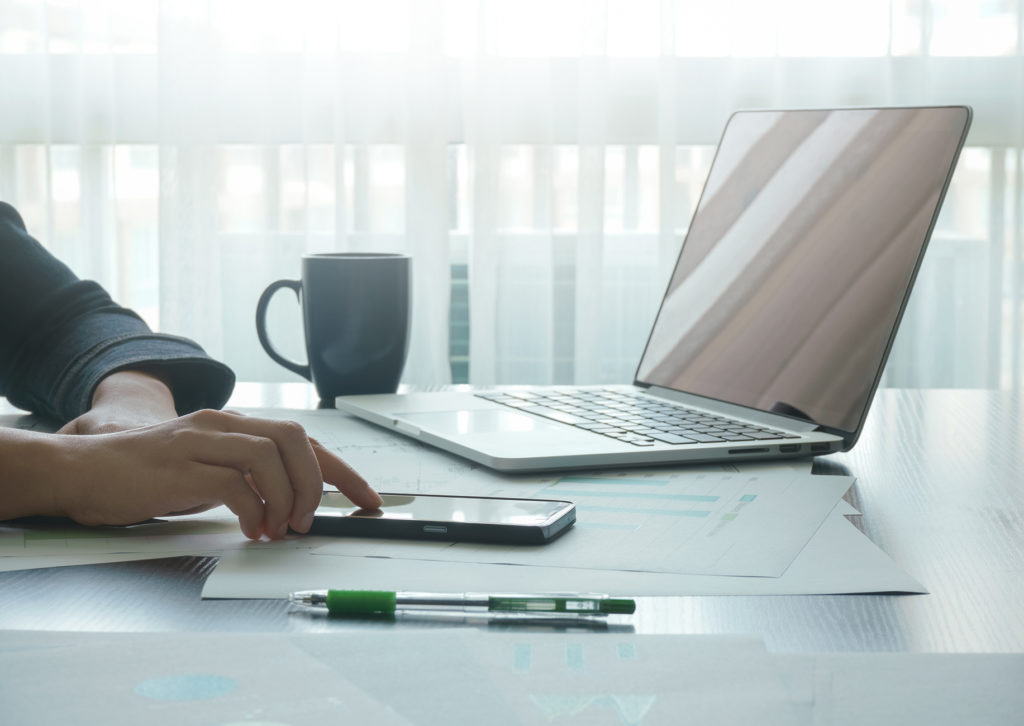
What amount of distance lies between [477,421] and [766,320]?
264 millimetres

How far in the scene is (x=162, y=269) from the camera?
204 centimetres

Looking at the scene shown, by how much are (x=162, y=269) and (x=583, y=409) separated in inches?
52.7

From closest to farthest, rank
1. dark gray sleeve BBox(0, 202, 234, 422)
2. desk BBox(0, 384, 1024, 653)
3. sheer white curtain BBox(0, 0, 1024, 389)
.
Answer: desk BBox(0, 384, 1024, 653), dark gray sleeve BBox(0, 202, 234, 422), sheer white curtain BBox(0, 0, 1024, 389)

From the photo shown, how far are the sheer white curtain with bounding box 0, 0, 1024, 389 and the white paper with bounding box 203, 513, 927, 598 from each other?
1432mm

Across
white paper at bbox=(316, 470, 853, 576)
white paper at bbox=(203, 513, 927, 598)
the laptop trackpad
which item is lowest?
white paper at bbox=(203, 513, 927, 598)

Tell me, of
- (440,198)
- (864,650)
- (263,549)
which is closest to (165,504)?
(263,549)

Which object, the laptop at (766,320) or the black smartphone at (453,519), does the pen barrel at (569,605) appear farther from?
the laptop at (766,320)

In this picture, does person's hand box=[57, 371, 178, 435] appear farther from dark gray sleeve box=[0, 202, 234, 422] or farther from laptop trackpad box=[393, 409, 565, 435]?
laptop trackpad box=[393, 409, 565, 435]

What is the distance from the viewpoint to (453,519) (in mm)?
580

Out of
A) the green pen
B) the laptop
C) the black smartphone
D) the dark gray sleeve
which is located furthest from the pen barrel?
the dark gray sleeve

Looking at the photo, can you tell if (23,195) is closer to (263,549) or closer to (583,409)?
(583,409)

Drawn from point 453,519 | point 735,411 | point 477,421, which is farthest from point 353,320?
point 453,519

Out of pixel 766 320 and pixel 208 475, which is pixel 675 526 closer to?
pixel 208 475

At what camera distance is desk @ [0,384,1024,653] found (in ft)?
1.49
